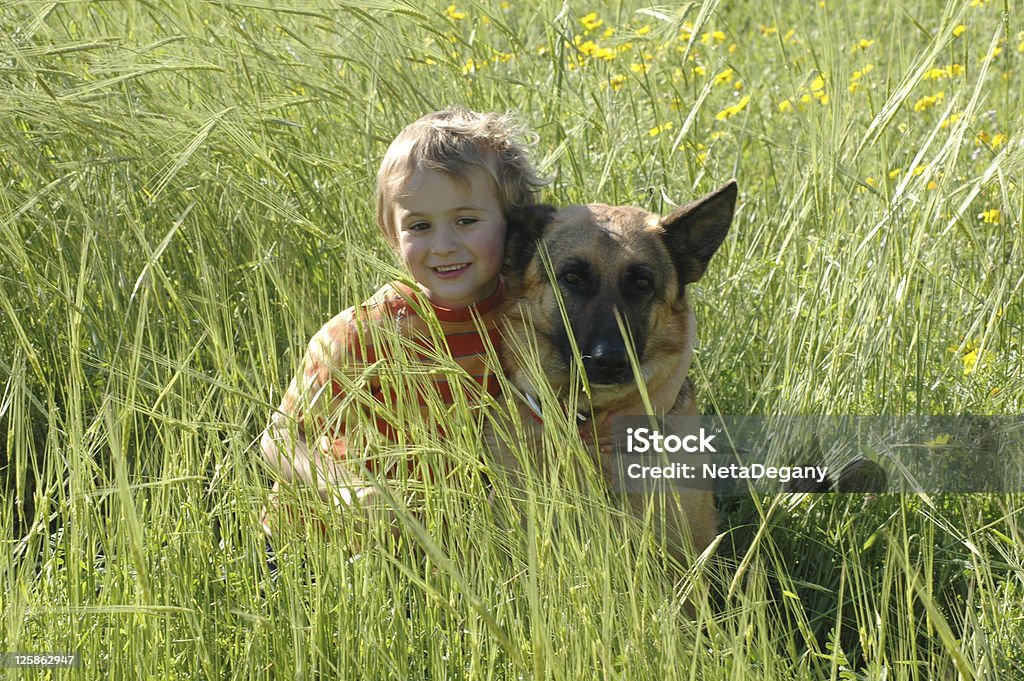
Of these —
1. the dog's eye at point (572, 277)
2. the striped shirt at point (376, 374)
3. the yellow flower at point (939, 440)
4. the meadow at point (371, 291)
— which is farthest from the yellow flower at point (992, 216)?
the striped shirt at point (376, 374)

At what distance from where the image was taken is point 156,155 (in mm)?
2689

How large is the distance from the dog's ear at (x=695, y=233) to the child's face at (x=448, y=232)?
0.51m

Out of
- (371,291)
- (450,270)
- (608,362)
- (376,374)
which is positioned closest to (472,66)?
(450,270)

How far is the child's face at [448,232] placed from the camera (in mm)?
2791

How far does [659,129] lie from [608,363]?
1.14 m

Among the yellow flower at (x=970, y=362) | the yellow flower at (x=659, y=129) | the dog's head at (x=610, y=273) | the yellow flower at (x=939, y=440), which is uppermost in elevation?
the yellow flower at (x=659, y=129)

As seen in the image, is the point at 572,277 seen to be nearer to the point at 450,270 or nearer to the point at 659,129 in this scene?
the point at 450,270

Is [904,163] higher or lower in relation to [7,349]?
higher

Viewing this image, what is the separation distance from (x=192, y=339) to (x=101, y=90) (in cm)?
84

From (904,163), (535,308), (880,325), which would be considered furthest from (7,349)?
(904,163)

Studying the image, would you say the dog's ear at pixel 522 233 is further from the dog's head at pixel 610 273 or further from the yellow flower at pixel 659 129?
the yellow flower at pixel 659 129

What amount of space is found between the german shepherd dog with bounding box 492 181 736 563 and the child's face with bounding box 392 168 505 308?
0.10 m

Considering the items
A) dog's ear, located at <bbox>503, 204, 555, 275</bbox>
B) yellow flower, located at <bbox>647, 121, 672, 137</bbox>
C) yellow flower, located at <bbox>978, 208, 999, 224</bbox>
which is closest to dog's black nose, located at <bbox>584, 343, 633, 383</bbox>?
dog's ear, located at <bbox>503, 204, 555, 275</bbox>

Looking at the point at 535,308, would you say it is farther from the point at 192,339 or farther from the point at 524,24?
the point at 524,24
